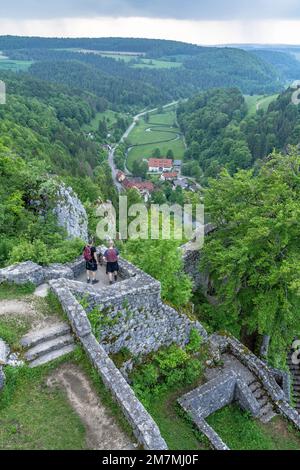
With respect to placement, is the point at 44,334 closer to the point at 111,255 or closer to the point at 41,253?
the point at 111,255

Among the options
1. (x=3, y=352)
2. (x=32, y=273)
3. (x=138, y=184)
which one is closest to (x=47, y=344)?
(x=3, y=352)

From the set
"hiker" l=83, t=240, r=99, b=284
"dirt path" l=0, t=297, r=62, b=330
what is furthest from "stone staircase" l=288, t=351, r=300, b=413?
"dirt path" l=0, t=297, r=62, b=330

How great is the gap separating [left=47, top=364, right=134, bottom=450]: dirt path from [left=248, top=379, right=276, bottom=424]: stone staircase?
307 inches

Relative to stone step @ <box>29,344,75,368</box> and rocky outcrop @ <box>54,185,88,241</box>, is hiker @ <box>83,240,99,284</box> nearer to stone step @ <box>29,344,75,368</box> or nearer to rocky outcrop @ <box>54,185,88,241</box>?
stone step @ <box>29,344,75,368</box>

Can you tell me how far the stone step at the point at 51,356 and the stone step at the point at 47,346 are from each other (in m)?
0.09

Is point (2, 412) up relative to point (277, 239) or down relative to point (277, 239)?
down

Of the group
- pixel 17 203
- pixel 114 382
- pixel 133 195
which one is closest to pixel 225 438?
pixel 114 382

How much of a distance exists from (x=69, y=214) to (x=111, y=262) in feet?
25.8

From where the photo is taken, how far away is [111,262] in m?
13.8

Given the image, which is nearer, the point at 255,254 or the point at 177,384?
the point at 177,384

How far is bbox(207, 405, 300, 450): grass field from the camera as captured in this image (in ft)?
43.7

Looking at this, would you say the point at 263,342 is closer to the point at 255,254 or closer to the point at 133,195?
the point at 255,254

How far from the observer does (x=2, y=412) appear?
29.7ft
